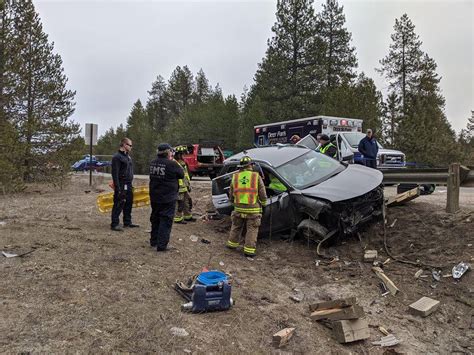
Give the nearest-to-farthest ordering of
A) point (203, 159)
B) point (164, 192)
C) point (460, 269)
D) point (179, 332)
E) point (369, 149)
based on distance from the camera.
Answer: point (179, 332)
point (460, 269)
point (164, 192)
point (369, 149)
point (203, 159)

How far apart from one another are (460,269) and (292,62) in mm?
29659

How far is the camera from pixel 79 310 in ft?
12.8

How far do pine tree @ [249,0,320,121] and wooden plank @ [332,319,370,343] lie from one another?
2842 cm

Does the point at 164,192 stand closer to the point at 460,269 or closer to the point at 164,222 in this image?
the point at 164,222

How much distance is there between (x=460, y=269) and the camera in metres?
5.11

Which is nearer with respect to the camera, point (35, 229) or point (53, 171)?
point (35, 229)

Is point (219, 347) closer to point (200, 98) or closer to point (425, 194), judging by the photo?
point (425, 194)

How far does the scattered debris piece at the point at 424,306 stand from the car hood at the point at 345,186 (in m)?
1.80

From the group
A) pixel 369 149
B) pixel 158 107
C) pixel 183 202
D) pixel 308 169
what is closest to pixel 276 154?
pixel 308 169

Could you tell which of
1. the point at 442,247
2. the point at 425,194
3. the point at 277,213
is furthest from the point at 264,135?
the point at 442,247

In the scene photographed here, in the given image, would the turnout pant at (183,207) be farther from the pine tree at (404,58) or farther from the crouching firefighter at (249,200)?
the pine tree at (404,58)

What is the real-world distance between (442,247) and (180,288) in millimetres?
3897

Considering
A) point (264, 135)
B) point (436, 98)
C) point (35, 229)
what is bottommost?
point (35, 229)

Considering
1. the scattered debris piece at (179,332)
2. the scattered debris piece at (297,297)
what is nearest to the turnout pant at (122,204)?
the scattered debris piece at (297,297)
